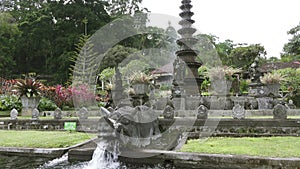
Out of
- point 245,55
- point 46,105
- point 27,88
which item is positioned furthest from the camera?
point 245,55

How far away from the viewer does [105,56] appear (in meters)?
24.1

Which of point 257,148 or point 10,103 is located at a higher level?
point 10,103

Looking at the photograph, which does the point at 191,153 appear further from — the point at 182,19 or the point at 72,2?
the point at 72,2

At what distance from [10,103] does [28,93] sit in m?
2.36

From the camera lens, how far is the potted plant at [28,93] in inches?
452

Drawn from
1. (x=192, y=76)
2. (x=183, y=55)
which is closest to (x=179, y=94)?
(x=192, y=76)

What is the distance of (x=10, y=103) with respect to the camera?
13.3 m

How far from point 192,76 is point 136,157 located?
7.40 metres

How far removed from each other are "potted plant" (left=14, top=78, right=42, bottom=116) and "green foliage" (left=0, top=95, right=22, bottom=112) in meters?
1.45

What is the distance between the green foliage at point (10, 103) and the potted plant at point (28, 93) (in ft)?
4.77

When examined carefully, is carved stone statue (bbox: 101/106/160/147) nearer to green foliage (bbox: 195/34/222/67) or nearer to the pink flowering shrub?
the pink flowering shrub

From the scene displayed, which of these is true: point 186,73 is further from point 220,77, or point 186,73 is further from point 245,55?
point 245,55

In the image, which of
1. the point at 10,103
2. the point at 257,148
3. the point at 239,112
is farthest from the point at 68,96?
the point at 257,148

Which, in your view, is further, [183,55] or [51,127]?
[183,55]
